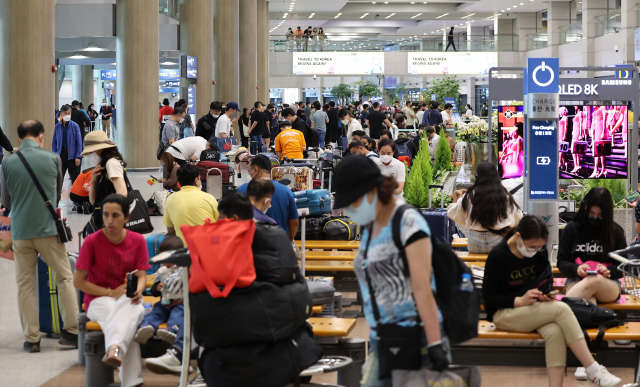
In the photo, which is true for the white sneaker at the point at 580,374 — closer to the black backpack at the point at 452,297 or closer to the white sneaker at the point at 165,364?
the white sneaker at the point at 165,364

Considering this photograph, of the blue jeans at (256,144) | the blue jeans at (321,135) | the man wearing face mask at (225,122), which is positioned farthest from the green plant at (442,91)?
the man wearing face mask at (225,122)

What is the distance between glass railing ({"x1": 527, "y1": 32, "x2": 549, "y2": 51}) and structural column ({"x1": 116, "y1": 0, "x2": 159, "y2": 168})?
103 ft

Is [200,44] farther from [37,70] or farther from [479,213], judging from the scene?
[479,213]

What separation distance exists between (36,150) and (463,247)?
4.46 meters

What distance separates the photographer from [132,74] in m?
20.2

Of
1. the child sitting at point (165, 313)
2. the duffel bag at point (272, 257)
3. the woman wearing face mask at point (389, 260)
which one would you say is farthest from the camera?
the child sitting at point (165, 313)

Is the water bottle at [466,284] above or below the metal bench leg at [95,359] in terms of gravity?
above

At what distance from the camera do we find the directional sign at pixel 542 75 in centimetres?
712

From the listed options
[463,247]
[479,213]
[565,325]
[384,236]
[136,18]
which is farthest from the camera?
[136,18]

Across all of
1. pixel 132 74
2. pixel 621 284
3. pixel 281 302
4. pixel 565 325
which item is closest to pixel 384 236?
pixel 281 302

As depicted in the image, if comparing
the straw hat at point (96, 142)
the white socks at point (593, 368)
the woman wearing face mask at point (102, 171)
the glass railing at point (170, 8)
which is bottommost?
the white socks at point (593, 368)

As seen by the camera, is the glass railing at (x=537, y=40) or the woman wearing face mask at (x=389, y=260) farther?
the glass railing at (x=537, y=40)

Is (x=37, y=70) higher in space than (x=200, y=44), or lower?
lower

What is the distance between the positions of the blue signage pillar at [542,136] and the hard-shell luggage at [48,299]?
4.09 metres
